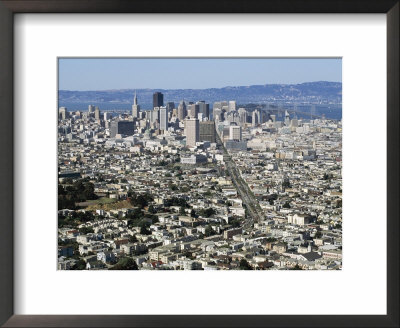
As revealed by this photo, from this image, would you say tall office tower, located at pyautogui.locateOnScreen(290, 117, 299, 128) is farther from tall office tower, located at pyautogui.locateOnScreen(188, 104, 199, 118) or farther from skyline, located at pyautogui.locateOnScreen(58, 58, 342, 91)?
tall office tower, located at pyautogui.locateOnScreen(188, 104, 199, 118)

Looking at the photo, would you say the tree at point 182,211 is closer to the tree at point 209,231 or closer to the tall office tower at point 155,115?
the tree at point 209,231

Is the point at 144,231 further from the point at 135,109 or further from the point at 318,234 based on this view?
the point at 318,234

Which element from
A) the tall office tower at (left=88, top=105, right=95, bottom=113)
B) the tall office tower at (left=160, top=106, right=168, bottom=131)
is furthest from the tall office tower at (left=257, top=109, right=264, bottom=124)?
the tall office tower at (left=88, top=105, right=95, bottom=113)

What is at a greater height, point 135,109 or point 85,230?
point 135,109

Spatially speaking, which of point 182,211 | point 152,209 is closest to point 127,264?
point 152,209

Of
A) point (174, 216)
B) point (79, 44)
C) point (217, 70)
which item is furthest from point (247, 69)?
point (79, 44)

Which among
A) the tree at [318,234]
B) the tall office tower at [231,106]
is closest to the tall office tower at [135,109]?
the tall office tower at [231,106]
